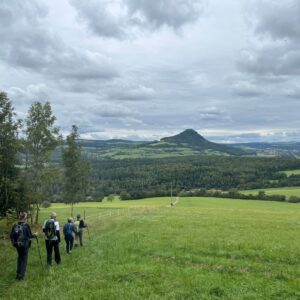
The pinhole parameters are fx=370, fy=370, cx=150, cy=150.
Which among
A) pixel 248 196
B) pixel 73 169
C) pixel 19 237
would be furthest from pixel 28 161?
pixel 248 196

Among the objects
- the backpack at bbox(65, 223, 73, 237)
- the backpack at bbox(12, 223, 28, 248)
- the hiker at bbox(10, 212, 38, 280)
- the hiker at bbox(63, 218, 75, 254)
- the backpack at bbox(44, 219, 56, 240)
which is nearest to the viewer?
the hiker at bbox(10, 212, 38, 280)

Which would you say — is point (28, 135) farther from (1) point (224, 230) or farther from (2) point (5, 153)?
(1) point (224, 230)

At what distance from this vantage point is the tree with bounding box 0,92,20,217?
3266cm

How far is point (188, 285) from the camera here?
13477 millimetres

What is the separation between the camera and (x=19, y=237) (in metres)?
16.8

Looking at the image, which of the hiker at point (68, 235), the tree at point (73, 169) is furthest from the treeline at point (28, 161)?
the tree at point (73, 169)

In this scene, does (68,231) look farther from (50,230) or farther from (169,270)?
(169,270)

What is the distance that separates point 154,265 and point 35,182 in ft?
88.4

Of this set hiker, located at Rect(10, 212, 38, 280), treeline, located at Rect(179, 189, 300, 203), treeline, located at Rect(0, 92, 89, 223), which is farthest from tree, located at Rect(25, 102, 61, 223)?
treeline, located at Rect(179, 189, 300, 203)

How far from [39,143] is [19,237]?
90.2 ft

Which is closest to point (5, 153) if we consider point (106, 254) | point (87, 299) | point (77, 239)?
point (77, 239)

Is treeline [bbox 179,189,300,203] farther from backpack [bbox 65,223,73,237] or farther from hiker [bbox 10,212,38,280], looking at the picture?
hiker [bbox 10,212,38,280]

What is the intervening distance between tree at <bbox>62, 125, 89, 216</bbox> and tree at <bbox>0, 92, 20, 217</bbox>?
24.7 metres

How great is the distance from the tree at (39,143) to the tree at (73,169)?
17.8 metres
